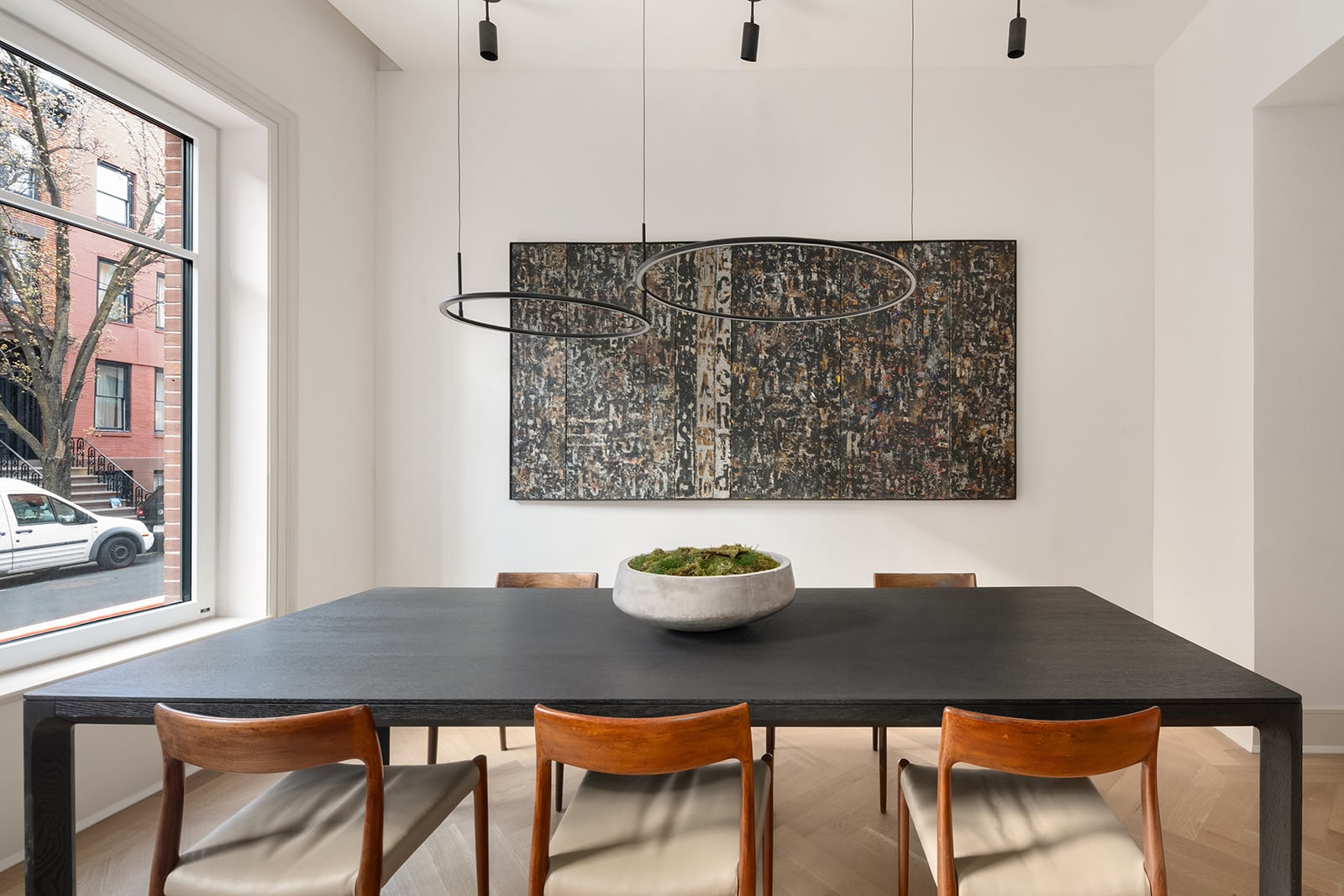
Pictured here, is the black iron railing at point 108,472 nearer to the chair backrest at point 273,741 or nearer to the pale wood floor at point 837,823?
the pale wood floor at point 837,823

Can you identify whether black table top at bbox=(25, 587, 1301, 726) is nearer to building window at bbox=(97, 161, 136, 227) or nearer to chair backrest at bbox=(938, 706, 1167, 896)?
chair backrest at bbox=(938, 706, 1167, 896)

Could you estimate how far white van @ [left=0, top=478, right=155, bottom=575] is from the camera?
6.70 ft

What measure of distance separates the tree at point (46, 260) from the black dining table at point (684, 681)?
3.85ft

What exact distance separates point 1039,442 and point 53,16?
4.36m

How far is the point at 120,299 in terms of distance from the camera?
239 cm

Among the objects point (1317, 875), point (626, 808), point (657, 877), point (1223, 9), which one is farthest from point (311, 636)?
point (1223, 9)

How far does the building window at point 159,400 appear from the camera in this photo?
8.38 ft

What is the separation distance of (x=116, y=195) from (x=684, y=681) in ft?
8.96

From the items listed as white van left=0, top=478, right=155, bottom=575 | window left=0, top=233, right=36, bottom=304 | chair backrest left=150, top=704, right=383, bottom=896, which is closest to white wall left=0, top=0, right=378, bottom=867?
white van left=0, top=478, right=155, bottom=575

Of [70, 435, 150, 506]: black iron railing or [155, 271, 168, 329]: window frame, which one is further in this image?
[155, 271, 168, 329]: window frame

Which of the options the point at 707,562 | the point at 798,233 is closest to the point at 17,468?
the point at 707,562

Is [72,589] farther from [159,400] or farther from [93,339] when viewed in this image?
[93,339]

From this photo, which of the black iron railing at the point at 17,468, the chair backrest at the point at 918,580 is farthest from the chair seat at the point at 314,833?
the chair backrest at the point at 918,580

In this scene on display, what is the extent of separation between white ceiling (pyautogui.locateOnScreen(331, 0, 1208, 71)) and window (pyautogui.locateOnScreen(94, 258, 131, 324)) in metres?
1.60
